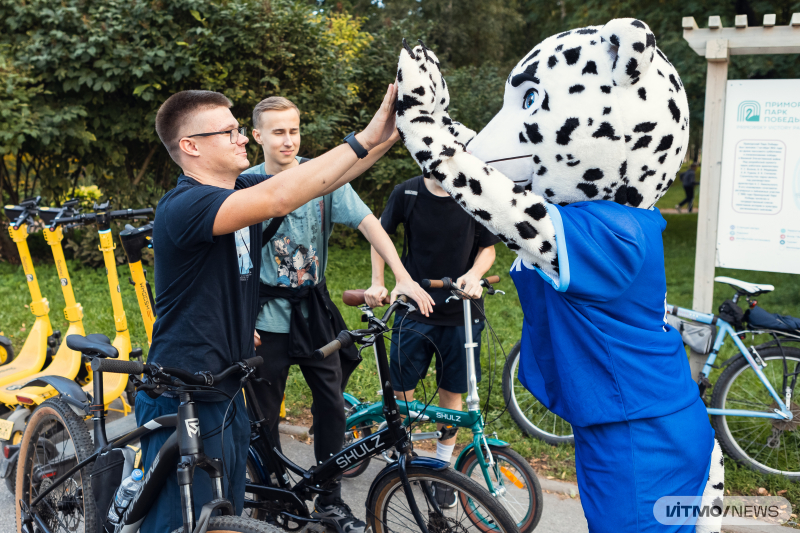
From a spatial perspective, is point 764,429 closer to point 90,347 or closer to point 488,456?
point 488,456

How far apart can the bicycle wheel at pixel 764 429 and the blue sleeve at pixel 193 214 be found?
3.39 m

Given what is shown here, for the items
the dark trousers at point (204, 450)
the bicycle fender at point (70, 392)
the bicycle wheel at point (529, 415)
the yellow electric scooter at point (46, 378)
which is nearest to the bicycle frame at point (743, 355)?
the bicycle wheel at point (529, 415)

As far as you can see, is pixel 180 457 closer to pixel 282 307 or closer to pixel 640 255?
pixel 282 307

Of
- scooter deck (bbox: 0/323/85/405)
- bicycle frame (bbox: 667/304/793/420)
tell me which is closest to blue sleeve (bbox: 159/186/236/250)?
scooter deck (bbox: 0/323/85/405)

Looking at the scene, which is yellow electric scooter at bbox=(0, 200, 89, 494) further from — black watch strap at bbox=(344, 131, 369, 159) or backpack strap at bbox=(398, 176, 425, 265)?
black watch strap at bbox=(344, 131, 369, 159)

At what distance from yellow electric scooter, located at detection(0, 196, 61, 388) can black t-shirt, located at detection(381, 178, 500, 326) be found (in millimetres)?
2511

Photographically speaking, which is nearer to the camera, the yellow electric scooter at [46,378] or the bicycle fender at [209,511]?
the bicycle fender at [209,511]

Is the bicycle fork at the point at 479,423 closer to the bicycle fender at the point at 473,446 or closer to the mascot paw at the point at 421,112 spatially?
the bicycle fender at the point at 473,446

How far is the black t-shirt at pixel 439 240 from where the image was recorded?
3.67 metres

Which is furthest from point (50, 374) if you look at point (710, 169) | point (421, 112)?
point (710, 169)

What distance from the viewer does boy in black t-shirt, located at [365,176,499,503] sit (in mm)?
3666

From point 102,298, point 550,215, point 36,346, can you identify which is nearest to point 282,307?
point 550,215

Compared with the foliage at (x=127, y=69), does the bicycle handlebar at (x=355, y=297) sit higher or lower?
lower

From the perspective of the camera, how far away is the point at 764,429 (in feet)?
13.6
